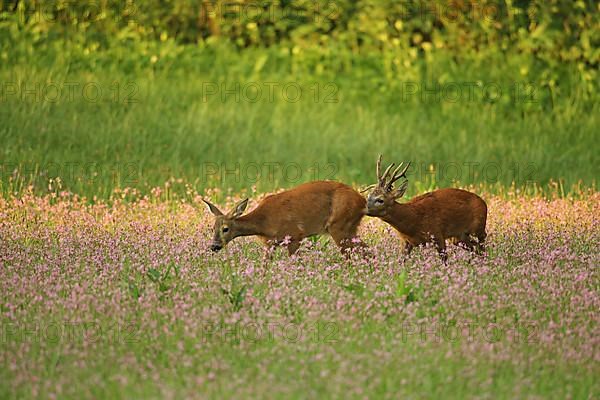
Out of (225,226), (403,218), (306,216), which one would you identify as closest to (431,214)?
(403,218)

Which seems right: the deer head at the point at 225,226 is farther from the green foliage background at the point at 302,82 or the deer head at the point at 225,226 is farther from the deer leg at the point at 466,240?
the green foliage background at the point at 302,82

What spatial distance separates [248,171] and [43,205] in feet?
13.7

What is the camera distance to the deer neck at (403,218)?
1062 centimetres

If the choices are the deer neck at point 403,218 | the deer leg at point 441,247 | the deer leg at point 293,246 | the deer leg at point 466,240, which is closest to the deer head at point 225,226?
the deer leg at point 293,246

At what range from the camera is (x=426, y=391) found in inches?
260

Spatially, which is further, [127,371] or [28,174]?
[28,174]

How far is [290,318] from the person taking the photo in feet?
26.1

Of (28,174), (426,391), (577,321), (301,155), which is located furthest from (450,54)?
(426,391)

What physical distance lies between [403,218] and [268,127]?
25.3ft

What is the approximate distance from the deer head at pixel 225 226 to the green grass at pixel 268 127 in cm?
464

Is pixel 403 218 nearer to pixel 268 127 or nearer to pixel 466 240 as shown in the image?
pixel 466 240

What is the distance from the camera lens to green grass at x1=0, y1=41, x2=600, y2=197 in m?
16.0

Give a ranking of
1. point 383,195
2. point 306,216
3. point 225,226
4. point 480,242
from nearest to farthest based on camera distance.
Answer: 1. point 225,226
2. point 383,195
3. point 306,216
4. point 480,242

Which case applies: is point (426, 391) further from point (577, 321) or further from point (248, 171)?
point (248, 171)
